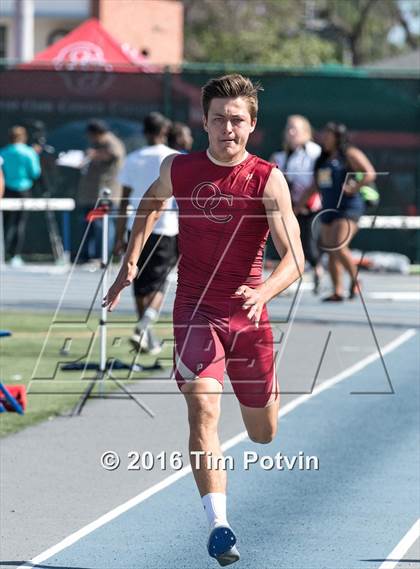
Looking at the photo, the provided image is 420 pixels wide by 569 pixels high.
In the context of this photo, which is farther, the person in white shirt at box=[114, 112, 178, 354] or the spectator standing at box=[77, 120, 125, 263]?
the spectator standing at box=[77, 120, 125, 263]

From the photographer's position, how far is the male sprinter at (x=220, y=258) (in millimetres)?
6863

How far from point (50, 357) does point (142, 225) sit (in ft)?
24.3

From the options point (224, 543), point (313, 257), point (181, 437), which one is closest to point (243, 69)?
point (313, 257)

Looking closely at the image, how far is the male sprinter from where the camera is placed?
22.5 feet

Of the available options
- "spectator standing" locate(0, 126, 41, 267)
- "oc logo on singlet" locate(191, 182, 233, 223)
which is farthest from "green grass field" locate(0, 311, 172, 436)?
"spectator standing" locate(0, 126, 41, 267)

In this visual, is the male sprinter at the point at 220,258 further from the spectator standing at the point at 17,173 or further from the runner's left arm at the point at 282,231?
the spectator standing at the point at 17,173

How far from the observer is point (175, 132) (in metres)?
16.2

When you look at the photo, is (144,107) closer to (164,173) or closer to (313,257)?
(313,257)

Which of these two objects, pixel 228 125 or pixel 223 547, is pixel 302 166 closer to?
pixel 228 125

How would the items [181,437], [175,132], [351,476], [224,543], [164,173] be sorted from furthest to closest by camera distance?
[175,132]
[181,437]
[351,476]
[164,173]
[224,543]

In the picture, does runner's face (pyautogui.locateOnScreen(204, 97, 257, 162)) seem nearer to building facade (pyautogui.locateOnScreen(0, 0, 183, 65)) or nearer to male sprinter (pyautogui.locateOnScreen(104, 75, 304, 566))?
male sprinter (pyautogui.locateOnScreen(104, 75, 304, 566))

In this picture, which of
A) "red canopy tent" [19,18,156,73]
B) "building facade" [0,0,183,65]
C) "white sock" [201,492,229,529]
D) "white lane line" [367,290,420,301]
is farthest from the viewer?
"building facade" [0,0,183,65]

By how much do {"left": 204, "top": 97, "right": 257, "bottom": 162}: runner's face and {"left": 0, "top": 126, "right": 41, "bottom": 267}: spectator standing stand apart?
1686 cm

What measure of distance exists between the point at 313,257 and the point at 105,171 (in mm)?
4085
